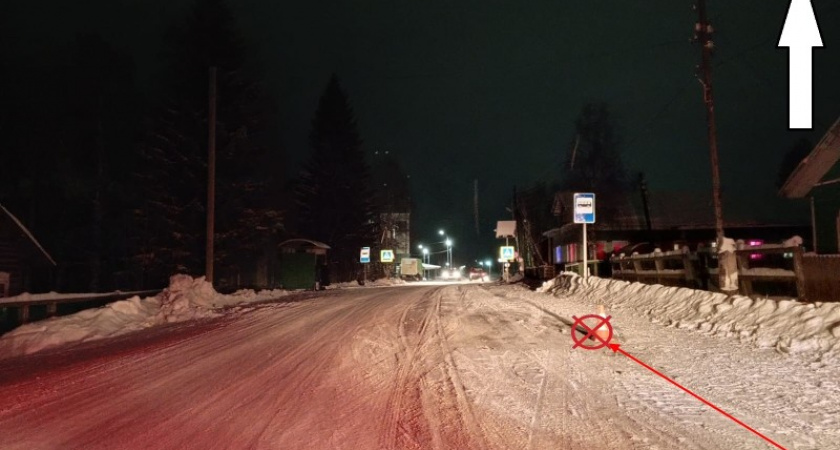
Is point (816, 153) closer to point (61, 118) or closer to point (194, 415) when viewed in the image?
point (194, 415)

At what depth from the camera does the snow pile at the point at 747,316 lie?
8688mm

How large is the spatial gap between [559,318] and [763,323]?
15.6ft

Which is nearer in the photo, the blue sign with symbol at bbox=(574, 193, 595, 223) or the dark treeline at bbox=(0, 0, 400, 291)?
the blue sign with symbol at bbox=(574, 193, 595, 223)

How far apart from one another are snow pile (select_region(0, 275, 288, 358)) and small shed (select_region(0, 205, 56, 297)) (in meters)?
7.03

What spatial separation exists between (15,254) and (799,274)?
1045 inches

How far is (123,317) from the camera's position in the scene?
1684 centimetres

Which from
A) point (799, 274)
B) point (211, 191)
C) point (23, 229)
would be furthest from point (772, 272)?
point (23, 229)

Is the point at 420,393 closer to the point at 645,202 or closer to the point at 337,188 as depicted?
the point at 645,202

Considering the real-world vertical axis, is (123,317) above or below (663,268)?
below

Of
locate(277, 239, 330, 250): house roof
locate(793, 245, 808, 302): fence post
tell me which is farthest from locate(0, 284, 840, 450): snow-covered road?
locate(277, 239, 330, 250): house roof

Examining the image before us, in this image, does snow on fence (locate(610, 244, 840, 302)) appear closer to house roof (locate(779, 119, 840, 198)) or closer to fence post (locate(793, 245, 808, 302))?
fence post (locate(793, 245, 808, 302))

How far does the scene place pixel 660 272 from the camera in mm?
17406

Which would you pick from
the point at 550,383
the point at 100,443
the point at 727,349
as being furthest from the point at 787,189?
the point at 100,443

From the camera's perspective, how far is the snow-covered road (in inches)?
221
